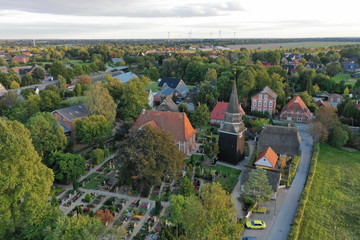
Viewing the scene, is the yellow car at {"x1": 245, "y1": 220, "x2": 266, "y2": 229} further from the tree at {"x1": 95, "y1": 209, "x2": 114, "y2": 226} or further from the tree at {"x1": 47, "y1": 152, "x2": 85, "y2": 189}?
the tree at {"x1": 47, "y1": 152, "x2": 85, "y2": 189}

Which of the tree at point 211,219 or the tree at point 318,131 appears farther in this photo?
the tree at point 318,131

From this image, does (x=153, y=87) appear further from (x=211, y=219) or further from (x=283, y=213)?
(x=211, y=219)

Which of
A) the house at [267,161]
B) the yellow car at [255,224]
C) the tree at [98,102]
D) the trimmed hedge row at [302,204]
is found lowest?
the yellow car at [255,224]

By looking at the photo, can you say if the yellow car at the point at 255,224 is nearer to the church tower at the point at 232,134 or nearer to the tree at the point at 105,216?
the church tower at the point at 232,134

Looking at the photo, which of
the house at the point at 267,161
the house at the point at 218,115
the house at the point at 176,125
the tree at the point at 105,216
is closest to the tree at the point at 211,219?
the tree at the point at 105,216

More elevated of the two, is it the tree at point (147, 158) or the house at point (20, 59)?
the house at point (20, 59)

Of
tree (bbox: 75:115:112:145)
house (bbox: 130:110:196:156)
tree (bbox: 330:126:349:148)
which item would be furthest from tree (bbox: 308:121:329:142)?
tree (bbox: 75:115:112:145)
